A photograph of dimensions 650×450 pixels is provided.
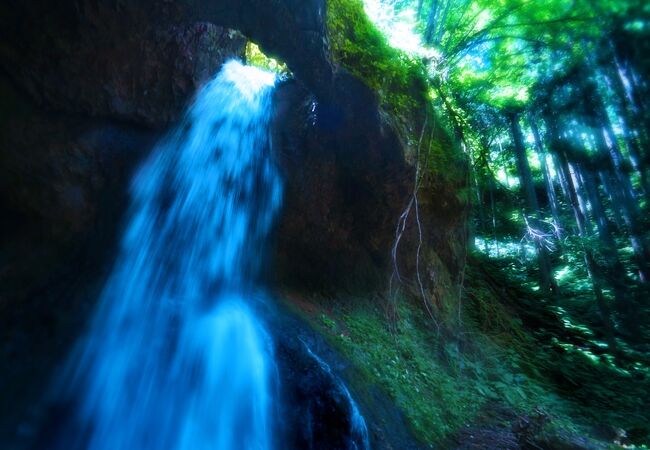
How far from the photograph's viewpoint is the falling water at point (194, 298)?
3787 mm

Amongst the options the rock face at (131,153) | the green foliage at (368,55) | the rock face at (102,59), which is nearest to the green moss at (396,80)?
the green foliage at (368,55)

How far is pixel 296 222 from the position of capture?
20.5ft

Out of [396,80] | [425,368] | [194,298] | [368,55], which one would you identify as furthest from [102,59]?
[425,368]

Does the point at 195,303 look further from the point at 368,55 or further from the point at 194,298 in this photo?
the point at 368,55

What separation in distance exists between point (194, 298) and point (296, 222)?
1962mm

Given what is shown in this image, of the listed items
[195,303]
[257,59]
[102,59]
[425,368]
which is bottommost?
[425,368]

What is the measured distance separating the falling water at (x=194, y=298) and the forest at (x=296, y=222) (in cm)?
3

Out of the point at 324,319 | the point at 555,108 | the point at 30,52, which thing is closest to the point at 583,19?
the point at 555,108

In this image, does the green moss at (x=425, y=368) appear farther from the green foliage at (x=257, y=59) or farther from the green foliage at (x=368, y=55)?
the green foliage at (x=257, y=59)

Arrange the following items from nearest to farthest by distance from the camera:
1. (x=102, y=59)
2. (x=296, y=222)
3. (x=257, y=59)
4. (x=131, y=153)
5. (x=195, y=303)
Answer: (x=102, y=59)
(x=195, y=303)
(x=131, y=153)
(x=296, y=222)
(x=257, y=59)

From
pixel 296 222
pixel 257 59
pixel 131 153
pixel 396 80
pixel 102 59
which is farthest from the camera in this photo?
pixel 257 59

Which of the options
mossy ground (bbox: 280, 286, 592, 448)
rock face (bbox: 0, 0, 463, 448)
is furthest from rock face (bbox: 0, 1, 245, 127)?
mossy ground (bbox: 280, 286, 592, 448)

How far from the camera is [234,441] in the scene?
3604 millimetres

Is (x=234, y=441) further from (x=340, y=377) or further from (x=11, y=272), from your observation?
(x=11, y=272)
